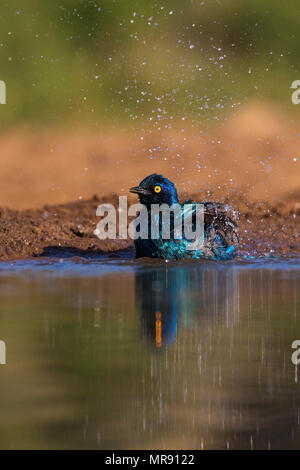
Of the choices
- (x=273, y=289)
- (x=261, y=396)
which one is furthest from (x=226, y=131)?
(x=261, y=396)

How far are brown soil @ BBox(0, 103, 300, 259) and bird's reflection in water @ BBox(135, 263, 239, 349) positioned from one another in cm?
400

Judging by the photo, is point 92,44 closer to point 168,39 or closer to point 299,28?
point 168,39

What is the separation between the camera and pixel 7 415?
15.0 ft

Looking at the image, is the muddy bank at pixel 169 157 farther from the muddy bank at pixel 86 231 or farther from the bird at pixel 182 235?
the bird at pixel 182 235

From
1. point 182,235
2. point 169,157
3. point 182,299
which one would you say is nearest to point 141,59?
point 169,157

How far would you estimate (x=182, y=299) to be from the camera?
25.7 feet

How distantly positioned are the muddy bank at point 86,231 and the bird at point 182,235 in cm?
95

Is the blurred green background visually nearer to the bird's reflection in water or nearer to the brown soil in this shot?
the brown soil

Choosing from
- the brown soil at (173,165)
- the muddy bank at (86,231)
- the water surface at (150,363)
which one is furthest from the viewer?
the brown soil at (173,165)

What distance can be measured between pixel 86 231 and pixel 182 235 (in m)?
2.50

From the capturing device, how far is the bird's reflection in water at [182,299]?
22.0ft

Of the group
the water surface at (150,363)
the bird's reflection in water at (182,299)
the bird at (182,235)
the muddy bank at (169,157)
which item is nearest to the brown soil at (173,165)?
the muddy bank at (169,157)

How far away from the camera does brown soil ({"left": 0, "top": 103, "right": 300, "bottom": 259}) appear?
14195 mm
